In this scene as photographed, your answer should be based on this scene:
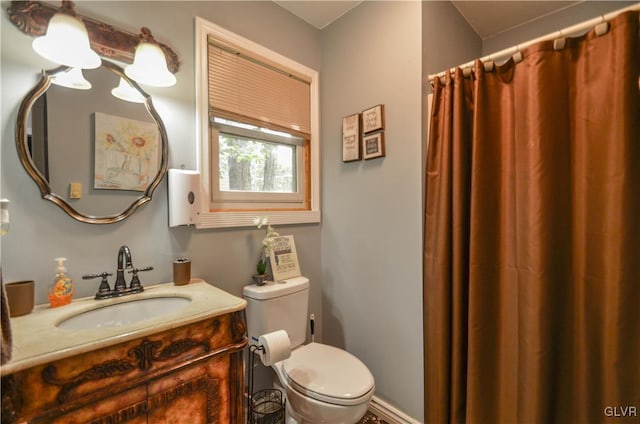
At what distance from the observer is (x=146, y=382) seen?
0.84 m

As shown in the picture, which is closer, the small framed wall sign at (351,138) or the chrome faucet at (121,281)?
the chrome faucet at (121,281)

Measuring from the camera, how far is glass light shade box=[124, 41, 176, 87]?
3.80 feet

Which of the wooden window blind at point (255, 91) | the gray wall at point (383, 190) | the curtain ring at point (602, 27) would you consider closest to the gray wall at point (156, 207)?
the wooden window blind at point (255, 91)

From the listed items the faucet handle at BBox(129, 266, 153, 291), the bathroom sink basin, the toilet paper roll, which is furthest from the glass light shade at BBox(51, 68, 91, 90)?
the toilet paper roll

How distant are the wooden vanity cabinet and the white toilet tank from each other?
0.40m

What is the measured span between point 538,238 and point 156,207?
169 cm

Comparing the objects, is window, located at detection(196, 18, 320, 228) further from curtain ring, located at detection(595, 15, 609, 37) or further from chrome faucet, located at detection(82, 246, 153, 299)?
curtain ring, located at detection(595, 15, 609, 37)

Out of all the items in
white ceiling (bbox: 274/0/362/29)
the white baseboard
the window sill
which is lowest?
the white baseboard

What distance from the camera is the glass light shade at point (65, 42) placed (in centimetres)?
93

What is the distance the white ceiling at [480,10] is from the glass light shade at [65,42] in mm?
1198

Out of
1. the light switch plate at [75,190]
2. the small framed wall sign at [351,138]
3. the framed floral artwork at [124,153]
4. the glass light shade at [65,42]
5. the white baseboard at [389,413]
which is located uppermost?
the glass light shade at [65,42]

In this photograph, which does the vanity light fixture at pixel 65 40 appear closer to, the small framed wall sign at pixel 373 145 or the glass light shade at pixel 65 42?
the glass light shade at pixel 65 42

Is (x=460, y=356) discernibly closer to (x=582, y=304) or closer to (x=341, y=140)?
(x=582, y=304)

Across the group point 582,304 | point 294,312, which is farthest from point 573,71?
point 294,312
